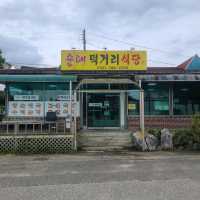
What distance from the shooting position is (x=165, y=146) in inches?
575

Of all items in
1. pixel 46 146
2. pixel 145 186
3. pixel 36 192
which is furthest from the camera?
pixel 46 146

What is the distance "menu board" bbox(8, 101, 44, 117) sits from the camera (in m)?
17.6

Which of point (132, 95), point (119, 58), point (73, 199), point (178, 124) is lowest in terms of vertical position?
point (73, 199)

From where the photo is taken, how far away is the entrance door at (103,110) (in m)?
18.2

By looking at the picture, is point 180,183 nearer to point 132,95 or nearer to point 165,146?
point 165,146

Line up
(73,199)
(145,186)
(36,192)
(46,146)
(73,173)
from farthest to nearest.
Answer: (46,146)
(73,173)
(145,186)
(36,192)
(73,199)

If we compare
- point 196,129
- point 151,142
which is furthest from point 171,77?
point 151,142

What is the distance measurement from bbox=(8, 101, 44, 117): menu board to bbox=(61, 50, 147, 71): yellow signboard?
2.38 metres

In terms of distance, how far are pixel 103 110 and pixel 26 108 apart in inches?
162

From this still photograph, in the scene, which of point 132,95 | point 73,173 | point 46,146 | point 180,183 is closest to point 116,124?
point 132,95

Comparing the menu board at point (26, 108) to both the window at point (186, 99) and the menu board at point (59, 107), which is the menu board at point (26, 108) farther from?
the window at point (186, 99)

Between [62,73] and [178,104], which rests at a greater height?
[62,73]

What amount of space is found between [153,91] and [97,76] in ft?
10.7

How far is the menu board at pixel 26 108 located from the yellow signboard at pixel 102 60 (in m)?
2.38
